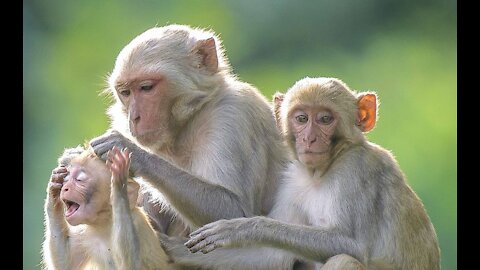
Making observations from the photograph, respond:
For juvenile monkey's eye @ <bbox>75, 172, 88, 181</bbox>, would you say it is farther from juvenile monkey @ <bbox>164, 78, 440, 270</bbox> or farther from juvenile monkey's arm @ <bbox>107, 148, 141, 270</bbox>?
juvenile monkey @ <bbox>164, 78, 440, 270</bbox>

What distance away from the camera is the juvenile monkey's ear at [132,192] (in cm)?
816

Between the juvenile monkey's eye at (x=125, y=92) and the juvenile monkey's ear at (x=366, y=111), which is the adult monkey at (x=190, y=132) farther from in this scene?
the juvenile monkey's ear at (x=366, y=111)

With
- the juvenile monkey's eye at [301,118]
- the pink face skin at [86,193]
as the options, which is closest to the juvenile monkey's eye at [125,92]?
the pink face skin at [86,193]

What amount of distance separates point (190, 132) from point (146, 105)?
0.38 m

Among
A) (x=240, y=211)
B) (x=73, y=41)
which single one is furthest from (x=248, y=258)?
(x=73, y=41)

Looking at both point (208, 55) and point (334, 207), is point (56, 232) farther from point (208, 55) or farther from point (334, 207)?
point (334, 207)

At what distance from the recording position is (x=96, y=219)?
27.0 ft

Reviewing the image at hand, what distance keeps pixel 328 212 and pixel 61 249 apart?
65.5 inches

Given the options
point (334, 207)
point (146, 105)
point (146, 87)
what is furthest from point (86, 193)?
point (334, 207)

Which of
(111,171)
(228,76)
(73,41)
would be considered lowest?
(111,171)

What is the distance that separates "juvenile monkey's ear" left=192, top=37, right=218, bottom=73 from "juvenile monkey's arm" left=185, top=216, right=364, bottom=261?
1.32m

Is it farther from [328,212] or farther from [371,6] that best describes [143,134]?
[371,6]

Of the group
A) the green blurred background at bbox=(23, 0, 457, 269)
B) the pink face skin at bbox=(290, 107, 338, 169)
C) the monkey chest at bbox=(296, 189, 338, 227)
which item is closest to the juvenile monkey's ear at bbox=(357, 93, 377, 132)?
the pink face skin at bbox=(290, 107, 338, 169)

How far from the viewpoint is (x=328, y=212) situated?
8.27 metres
